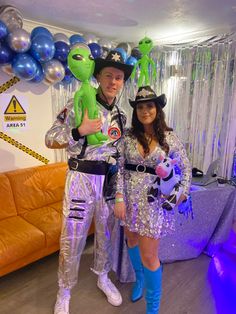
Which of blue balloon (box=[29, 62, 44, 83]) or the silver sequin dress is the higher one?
blue balloon (box=[29, 62, 44, 83])

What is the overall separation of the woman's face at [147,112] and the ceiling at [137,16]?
1.09 metres

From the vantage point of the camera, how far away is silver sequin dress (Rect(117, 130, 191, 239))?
144cm

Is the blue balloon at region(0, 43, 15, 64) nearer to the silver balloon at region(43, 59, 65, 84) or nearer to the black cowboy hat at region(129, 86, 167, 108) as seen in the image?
the silver balloon at region(43, 59, 65, 84)

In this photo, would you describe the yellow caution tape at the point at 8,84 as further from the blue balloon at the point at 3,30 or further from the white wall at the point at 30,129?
the blue balloon at the point at 3,30

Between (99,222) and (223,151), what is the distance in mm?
1875

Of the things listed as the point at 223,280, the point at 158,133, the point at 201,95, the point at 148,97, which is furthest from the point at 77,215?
the point at 201,95

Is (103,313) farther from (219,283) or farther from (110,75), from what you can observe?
(110,75)

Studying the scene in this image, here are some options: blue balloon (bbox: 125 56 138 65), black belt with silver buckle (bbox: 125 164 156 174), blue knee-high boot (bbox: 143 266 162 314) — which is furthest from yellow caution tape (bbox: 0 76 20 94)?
blue knee-high boot (bbox: 143 266 162 314)

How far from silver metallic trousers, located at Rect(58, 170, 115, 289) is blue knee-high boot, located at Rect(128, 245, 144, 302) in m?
0.24

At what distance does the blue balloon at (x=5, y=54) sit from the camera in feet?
6.68

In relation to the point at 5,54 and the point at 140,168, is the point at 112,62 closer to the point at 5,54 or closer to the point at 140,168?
the point at 140,168

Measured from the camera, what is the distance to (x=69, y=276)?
1.64 meters

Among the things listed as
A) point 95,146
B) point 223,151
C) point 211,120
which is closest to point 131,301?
point 95,146

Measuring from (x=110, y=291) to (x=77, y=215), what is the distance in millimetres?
680
